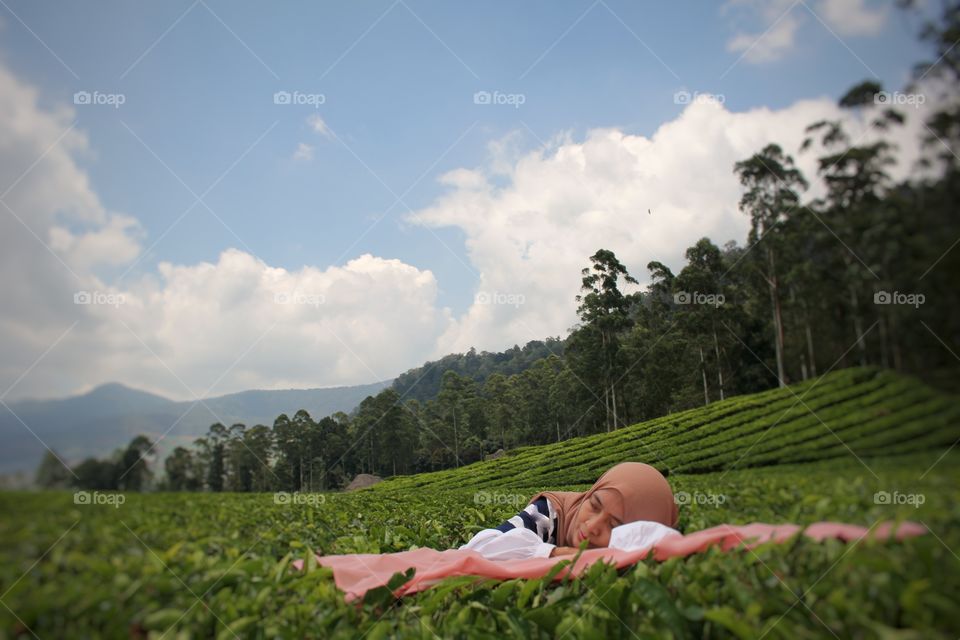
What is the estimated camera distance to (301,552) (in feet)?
11.5

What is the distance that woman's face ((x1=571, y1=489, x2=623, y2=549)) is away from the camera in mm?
4168

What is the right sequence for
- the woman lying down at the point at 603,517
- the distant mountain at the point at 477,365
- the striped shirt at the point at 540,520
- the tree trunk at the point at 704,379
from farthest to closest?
the distant mountain at the point at 477,365 → the striped shirt at the point at 540,520 → the woman lying down at the point at 603,517 → the tree trunk at the point at 704,379

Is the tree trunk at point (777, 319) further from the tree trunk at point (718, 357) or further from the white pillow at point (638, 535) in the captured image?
the white pillow at point (638, 535)

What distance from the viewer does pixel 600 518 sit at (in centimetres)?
421

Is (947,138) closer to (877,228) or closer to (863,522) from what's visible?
(877,228)

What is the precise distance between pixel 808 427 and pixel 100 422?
2.67 metres

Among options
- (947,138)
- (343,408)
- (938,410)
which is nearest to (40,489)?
(343,408)

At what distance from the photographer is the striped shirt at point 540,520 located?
4648 millimetres

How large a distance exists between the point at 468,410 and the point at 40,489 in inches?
172

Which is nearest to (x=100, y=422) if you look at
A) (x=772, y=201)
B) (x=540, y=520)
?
(x=772, y=201)

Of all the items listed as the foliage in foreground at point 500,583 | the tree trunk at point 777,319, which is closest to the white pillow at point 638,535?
the foliage in foreground at point 500,583

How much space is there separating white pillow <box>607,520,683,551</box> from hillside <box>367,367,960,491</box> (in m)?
0.51

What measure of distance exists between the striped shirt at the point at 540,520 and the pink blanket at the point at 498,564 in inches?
33.4

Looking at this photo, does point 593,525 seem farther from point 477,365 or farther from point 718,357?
point 477,365
